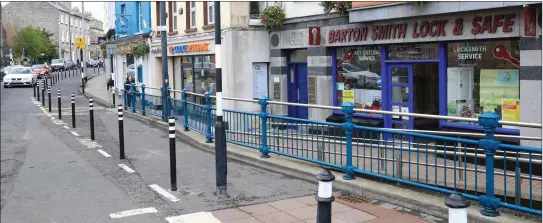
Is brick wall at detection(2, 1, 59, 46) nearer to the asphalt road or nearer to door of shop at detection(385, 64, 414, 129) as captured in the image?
the asphalt road

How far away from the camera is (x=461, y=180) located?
7.67 m

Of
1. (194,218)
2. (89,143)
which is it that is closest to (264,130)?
(194,218)

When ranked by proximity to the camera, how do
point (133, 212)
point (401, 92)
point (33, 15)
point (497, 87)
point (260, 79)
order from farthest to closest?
point (33, 15) → point (260, 79) → point (401, 92) → point (497, 87) → point (133, 212)

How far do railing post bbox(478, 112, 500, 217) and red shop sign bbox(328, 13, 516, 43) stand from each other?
443cm

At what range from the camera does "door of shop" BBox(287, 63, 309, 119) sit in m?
17.0

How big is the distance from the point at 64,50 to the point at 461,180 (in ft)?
286

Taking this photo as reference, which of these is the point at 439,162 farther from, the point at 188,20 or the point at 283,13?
the point at 188,20

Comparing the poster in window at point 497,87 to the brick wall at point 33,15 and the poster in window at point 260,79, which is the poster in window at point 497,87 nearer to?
the poster in window at point 260,79

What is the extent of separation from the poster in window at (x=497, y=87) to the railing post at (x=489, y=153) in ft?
14.7

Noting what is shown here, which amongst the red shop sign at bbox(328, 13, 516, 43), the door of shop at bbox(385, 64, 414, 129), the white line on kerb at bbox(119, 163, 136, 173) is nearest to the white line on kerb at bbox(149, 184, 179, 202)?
the white line on kerb at bbox(119, 163, 136, 173)

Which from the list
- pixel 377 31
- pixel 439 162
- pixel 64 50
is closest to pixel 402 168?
pixel 439 162

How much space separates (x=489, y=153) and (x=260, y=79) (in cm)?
1212

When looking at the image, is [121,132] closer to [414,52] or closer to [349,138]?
[349,138]

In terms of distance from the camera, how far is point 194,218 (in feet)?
23.4
